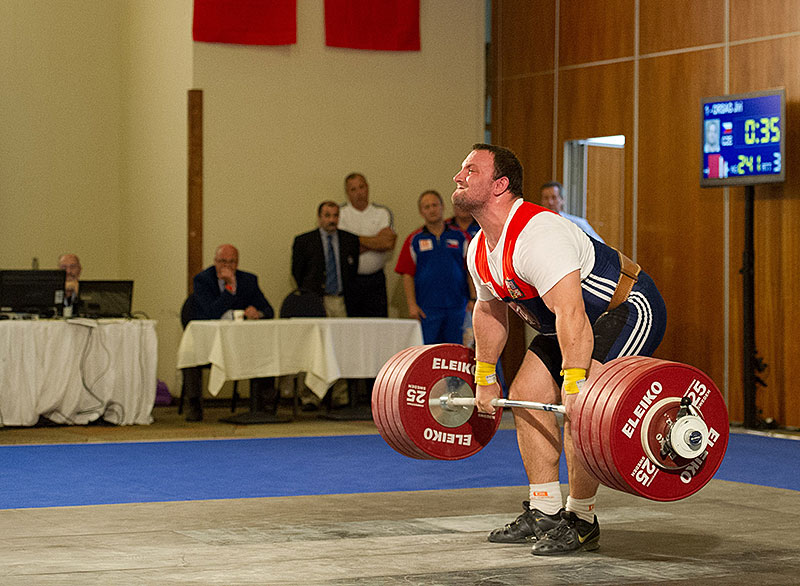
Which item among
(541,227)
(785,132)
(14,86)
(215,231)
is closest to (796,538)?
(541,227)

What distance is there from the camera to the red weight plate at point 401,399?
3.91m

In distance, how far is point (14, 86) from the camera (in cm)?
970

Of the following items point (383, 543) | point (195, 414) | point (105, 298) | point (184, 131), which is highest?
point (184, 131)

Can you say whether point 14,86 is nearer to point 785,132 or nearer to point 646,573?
point 785,132

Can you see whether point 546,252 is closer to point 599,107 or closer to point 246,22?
point 599,107

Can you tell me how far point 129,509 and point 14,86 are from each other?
6141mm

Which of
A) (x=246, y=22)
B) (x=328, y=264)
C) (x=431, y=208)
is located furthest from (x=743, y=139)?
(x=246, y=22)

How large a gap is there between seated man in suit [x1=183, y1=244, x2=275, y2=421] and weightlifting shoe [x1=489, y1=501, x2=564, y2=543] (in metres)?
4.18

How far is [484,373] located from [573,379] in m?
0.49

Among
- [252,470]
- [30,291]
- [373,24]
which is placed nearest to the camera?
[252,470]

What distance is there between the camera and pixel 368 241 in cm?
891

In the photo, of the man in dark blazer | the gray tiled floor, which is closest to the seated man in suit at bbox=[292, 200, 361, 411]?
the man in dark blazer

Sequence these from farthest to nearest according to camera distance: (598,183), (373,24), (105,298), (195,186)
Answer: (373,24) < (598,183) < (195,186) < (105,298)

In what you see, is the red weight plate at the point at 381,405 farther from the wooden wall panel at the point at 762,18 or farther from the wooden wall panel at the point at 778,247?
the wooden wall panel at the point at 762,18
